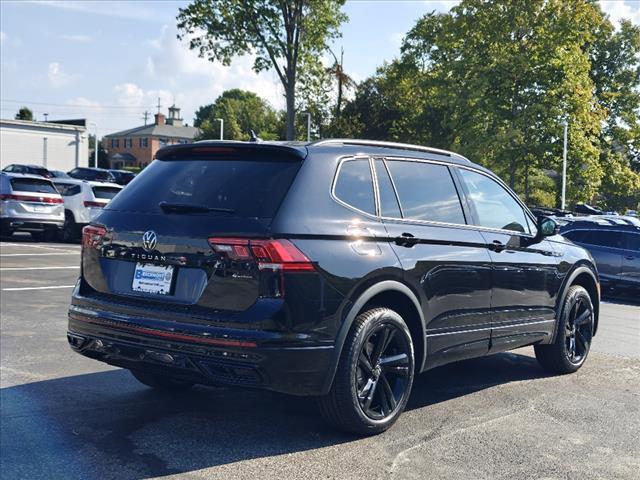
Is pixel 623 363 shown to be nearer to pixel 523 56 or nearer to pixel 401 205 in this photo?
pixel 401 205

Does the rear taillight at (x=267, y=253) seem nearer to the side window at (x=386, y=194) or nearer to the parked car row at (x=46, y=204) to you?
the side window at (x=386, y=194)

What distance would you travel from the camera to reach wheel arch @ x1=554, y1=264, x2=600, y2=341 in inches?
255

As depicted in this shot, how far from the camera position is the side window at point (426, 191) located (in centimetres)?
502

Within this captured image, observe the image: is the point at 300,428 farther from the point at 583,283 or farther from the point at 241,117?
the point at 241,117

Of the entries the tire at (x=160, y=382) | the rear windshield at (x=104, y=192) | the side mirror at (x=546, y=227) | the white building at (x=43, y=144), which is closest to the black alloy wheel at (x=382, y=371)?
the tire at (x=160, y=382)

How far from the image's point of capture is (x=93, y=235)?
464 centimetres

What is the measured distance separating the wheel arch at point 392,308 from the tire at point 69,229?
17648 mm

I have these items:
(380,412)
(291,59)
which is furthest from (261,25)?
(380,412)

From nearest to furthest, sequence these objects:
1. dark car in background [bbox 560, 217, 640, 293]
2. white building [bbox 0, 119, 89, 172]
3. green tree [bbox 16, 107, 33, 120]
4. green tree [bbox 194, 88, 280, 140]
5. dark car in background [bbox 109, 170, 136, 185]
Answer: dark car in background [bbox 560, 217, 640, 293] < dark car in background [bbox 109, 170, 136, 185] < white building [bbox 0, 119, 89, 172] < green tree [bbox 16, 107, 33, 120] < green tree [bbox 194, 88, 280, 140]

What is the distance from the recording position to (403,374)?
4.73 m

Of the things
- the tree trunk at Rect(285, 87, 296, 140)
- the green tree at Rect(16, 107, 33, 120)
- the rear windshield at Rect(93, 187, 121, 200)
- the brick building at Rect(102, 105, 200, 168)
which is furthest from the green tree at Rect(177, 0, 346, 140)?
the brick building at Rect(102, 105, 200, 168)

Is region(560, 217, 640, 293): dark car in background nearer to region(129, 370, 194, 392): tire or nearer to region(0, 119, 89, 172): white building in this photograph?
region(129, 370, 194, 392): tire

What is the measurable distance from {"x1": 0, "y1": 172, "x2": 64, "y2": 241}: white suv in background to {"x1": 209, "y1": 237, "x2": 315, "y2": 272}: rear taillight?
672 inches

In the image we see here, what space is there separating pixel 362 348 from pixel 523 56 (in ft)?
100
